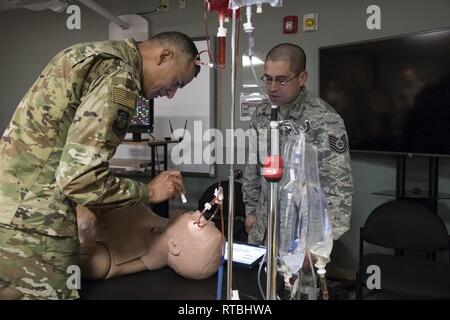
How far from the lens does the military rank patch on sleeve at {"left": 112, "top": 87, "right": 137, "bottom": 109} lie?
97 centimetres

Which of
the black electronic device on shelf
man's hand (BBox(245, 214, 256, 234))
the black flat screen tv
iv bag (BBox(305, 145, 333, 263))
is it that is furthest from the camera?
the black electronic device on shelf

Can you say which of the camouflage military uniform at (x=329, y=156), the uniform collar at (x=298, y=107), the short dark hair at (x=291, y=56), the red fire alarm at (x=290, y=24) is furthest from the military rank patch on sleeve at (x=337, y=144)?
the red fire alarm at (x=290, y=24)

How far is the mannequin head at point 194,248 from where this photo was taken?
1.20 m

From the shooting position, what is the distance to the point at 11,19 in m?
3.88

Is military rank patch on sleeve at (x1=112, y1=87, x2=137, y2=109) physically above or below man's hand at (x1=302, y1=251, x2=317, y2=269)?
above

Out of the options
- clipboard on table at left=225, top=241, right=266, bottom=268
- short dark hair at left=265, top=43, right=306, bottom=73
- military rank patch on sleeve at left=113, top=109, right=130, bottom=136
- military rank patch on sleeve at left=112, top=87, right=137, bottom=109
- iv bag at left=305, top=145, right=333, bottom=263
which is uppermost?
short dark hair at left=265, top=43, right=306, bottom=73

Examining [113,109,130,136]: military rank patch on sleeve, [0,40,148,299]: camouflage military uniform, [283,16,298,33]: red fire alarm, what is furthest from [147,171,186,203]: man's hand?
[283,16,298,33]: red fire alarm

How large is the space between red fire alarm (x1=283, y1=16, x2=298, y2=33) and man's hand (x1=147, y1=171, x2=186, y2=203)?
2.01 metres

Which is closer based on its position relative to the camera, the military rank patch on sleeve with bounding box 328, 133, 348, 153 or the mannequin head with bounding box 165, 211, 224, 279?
the mannequin head with bounding box 165, 211, 224, 279

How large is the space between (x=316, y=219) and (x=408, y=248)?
145 centimetres

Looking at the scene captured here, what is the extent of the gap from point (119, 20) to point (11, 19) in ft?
4.48

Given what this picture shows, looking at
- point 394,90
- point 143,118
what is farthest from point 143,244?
point 394,90

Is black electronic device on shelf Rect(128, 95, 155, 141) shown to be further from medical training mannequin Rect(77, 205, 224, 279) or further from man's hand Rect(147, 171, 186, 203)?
man's hand Rect(147, 171, 186, 203)
